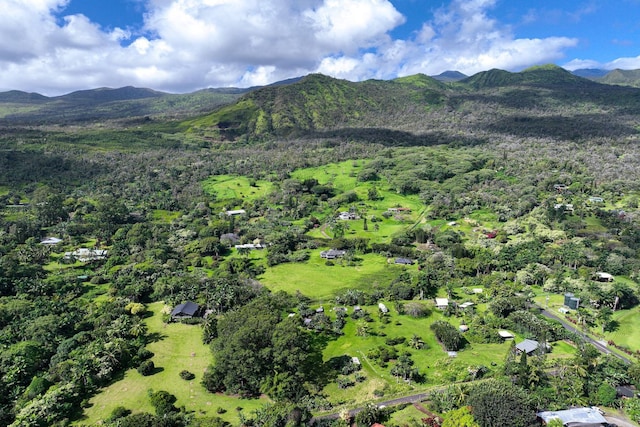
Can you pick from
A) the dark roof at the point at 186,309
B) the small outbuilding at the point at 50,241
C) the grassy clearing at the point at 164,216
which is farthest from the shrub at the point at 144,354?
the grassy clearing at the point at 164,216

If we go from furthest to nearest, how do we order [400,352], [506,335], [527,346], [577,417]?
[506,335] → [400,352] → [527,346] → [577,417]

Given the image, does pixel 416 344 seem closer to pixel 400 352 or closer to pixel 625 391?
pixel 400 352

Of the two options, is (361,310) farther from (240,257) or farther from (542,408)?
(240,257)

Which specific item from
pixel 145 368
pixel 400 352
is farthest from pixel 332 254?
pixel 145 368

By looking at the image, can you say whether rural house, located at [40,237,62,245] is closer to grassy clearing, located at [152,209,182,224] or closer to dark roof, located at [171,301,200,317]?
grassy clearing, located at [152,209,182,224]

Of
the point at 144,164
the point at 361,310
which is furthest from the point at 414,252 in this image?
the point at 144,164

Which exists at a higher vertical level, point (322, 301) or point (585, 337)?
point (322, 301)

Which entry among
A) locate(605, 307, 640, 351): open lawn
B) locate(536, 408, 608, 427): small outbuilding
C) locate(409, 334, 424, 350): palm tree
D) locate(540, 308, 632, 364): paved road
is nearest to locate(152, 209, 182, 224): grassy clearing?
locate(409, 334, 424, 350): palm tree
